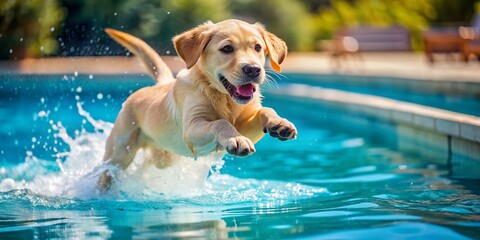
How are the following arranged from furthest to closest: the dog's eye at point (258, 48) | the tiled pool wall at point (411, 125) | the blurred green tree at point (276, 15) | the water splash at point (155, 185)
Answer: the blurred green tree at point (276, 15)
the tiled pool wall at point (411, 125)
the water splash at point (155, 185)
the dog's eye at point (258, 48)

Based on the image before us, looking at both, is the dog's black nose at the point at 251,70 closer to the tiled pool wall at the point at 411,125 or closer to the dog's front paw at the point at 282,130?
the dog's front paw at the point at 282,130

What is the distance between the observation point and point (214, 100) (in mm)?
5160

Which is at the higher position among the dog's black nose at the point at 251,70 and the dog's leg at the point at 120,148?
the dog's black nose at the point at 251,70

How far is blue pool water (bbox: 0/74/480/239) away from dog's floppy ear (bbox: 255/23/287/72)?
95 centimetres

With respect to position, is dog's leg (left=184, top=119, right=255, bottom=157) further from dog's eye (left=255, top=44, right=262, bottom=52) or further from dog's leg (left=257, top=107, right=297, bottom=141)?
dog's eye (left=255, top=44, right=262, bottom=52)

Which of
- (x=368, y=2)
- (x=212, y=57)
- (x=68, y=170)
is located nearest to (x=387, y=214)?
(x=212, y=57)

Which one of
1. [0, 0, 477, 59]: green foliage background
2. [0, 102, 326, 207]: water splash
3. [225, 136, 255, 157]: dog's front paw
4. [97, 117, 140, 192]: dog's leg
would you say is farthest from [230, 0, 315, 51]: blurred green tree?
[225, 136, 255, 157]: dog's front paw

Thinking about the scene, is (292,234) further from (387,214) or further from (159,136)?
(159,136)

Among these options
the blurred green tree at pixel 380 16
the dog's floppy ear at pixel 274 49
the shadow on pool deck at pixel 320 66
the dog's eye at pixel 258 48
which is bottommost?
the dog's eye at pixel 258 48

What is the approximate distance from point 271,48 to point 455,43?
1292 cm

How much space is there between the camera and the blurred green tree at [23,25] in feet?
56.2

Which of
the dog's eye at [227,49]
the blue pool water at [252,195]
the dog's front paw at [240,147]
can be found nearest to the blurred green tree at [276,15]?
the blue pool water at [252,195]

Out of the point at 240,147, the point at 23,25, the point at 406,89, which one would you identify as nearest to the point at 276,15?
the point at 23,25

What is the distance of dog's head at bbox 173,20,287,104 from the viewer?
4.82m
